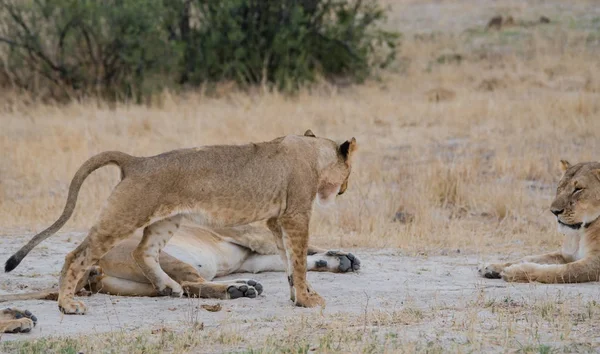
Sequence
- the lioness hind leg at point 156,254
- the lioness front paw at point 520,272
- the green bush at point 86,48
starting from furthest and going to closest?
1. the green bush at point 86,48
2. the lioness front paw at point 520,272
3. the lioness hind leg at point 156,254

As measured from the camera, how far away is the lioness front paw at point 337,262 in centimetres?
725

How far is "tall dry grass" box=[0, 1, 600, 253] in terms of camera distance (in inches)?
366

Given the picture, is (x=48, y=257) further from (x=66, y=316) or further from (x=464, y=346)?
(x=464, y=346)

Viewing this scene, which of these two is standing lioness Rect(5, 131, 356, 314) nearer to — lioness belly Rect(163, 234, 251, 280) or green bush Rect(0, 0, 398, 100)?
lioness belly Rect(163, 234, 251, 280)

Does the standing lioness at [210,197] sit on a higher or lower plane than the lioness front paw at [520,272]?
higher

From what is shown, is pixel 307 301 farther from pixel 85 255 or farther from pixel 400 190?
pixel 400 190

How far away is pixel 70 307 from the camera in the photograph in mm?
5742

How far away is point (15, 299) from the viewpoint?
6086 mm

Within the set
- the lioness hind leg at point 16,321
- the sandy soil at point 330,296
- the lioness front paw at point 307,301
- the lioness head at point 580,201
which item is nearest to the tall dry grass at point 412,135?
the sandy soil at point 330,296

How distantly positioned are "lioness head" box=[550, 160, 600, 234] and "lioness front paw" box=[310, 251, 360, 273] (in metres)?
1.34

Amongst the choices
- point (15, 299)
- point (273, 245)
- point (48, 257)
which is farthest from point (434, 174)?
point (15, 299)

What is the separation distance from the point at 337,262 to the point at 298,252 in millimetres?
1297

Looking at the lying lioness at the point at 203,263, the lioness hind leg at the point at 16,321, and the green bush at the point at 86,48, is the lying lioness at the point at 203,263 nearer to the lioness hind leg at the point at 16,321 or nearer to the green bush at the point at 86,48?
the lioness hind leg at the point at 16,321

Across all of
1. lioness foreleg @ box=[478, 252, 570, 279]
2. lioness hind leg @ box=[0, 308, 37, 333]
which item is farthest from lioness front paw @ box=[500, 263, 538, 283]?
lioness hind leg @ box=[0, 308, 37, 333]
